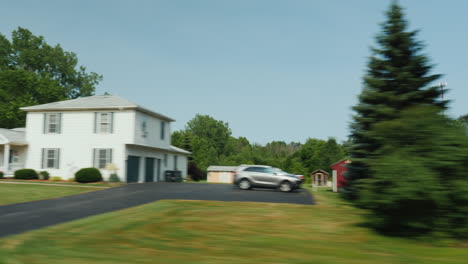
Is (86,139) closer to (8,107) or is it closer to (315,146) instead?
(8,107)

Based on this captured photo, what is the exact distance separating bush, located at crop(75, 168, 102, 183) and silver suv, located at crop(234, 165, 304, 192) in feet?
34.9

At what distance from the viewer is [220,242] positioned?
7.43 metres

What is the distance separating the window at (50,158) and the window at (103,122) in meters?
3.86

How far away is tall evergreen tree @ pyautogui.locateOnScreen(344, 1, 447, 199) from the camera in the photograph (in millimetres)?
14930

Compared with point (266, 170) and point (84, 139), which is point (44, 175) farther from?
point (266, 170)

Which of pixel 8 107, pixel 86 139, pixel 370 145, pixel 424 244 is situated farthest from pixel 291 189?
pixel 8 107

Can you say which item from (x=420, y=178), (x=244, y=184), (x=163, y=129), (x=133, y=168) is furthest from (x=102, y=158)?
(x=420, y=178)

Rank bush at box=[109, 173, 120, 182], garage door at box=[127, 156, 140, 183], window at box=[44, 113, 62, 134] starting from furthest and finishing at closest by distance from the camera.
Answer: window at box=[44, 113, 62, 134] < garage door at box=[127, 156, 140, 183] < bush at box=[109, 173, 120, 182]

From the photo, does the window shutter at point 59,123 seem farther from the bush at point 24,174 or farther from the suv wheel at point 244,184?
the suv wheel at point 244,184

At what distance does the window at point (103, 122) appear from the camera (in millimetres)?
28164

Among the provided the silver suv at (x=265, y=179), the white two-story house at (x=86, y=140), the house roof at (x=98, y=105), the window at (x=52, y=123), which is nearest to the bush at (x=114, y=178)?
the white two-story house at (x=86, y=140)

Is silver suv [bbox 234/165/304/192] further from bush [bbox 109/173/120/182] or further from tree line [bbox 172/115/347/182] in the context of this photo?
bush [bbox 109/173/120/182]

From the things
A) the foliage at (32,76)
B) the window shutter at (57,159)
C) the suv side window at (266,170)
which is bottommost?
the suv side window at (266,170)

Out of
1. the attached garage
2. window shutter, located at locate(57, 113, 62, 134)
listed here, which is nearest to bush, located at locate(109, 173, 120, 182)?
window shutter, located at locate(57, 113, 62, 134)
